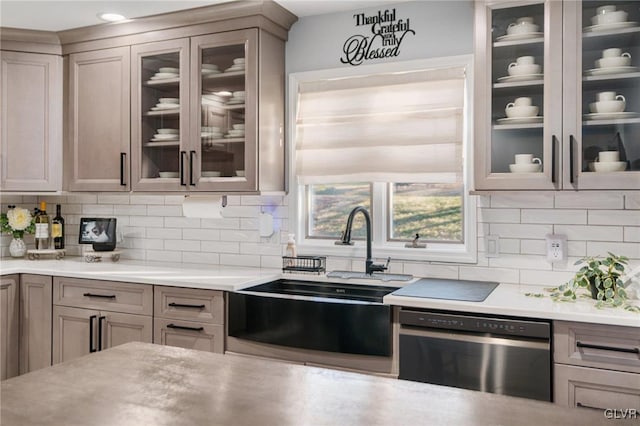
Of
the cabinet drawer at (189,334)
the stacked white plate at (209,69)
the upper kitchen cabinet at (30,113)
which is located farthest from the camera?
the upper kitchen cabinet at (30,113)

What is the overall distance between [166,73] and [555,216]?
240 cm

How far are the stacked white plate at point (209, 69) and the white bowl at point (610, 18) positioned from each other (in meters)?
2.00

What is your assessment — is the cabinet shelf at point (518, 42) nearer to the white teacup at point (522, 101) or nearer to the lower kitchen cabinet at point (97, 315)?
the white teacup at point (522, 101)

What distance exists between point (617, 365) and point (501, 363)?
0.43 meters

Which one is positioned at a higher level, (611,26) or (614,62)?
(611,26)

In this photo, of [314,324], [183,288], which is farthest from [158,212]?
[314,324]

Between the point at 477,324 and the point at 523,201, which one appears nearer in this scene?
the point at 477,324

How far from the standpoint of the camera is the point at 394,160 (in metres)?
3.09

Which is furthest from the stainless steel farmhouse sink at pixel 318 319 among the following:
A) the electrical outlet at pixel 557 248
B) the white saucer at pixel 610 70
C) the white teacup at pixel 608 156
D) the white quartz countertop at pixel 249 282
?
the white saucer at pixel 610 70

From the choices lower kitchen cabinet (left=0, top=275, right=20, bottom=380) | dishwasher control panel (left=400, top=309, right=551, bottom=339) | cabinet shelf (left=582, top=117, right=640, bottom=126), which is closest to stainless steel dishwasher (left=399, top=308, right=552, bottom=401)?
dishwasher control panel (left=400, top=309, right=551, bottom=339)

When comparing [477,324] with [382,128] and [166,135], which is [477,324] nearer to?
[382,128]

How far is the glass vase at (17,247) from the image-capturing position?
3.94 m

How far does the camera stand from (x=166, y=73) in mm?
3340

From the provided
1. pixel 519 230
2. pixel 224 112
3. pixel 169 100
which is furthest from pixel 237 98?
pixel 519 230
